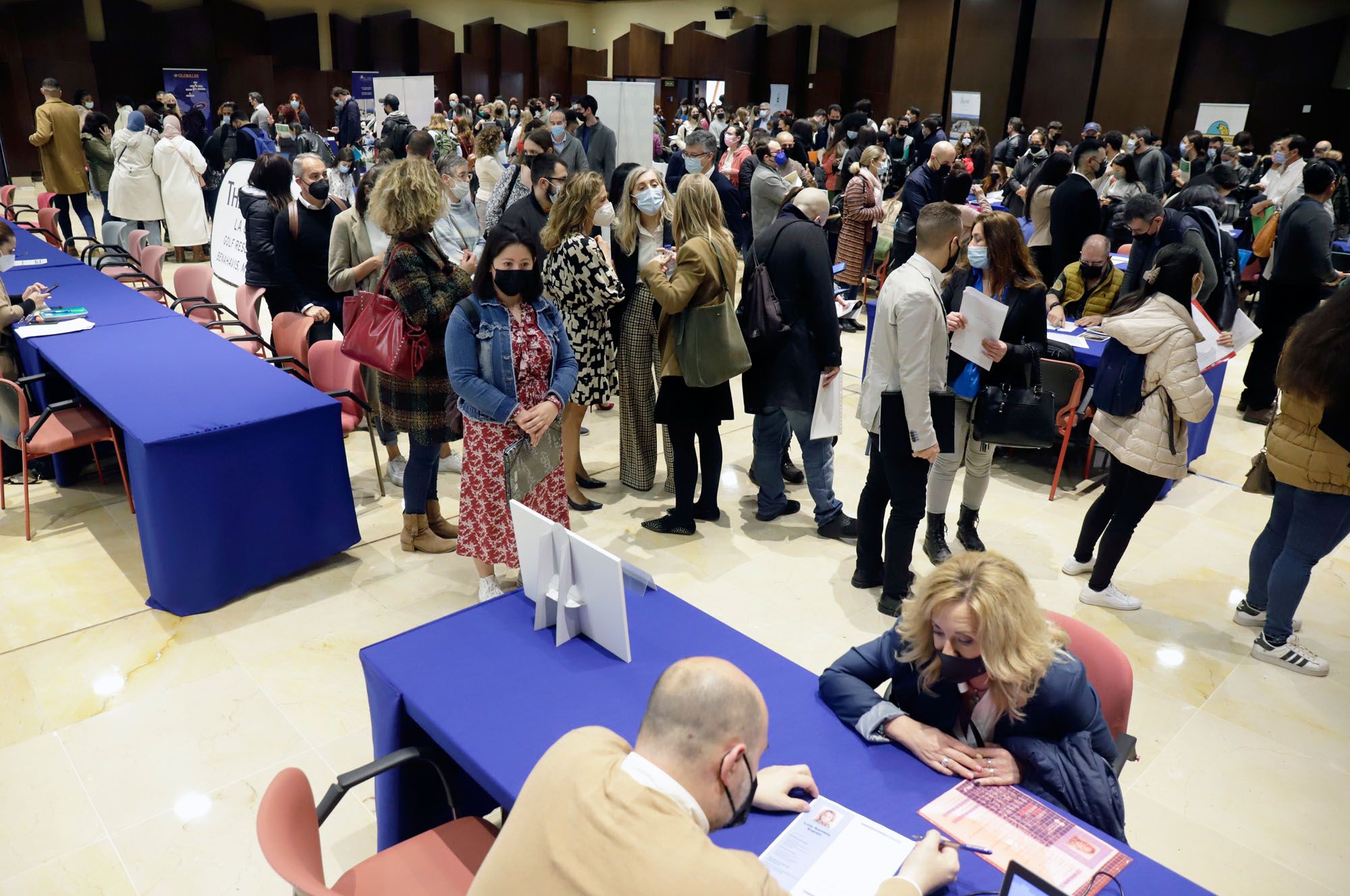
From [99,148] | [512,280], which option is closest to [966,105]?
[99,148]

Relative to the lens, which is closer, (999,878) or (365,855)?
(999,878)

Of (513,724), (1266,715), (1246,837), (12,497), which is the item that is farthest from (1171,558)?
(12,497)

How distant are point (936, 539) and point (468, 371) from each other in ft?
7.15

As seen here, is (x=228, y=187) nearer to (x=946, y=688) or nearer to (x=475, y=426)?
(x=475, y=426)

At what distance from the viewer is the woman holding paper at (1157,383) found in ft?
11.0

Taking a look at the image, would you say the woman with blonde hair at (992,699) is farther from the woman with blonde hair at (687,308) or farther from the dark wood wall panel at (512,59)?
the dark wood wall panel at (512,59)

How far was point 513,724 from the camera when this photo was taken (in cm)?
195

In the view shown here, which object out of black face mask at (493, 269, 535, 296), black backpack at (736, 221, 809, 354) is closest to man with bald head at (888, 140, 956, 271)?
black backpack at (736, 221, 809, 354)

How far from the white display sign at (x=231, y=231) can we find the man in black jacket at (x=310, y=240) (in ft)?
5.48

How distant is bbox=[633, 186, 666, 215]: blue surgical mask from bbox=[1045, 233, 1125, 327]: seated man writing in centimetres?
233

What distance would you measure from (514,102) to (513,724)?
52.3 ft

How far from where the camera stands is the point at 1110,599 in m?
→ 3.79

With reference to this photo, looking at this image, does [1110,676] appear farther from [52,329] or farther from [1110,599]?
[52,329]

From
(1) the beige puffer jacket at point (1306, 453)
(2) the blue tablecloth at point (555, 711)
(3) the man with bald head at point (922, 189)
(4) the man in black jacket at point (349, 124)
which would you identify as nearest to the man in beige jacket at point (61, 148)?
(4) the man in black jacket at point (349, 124)
